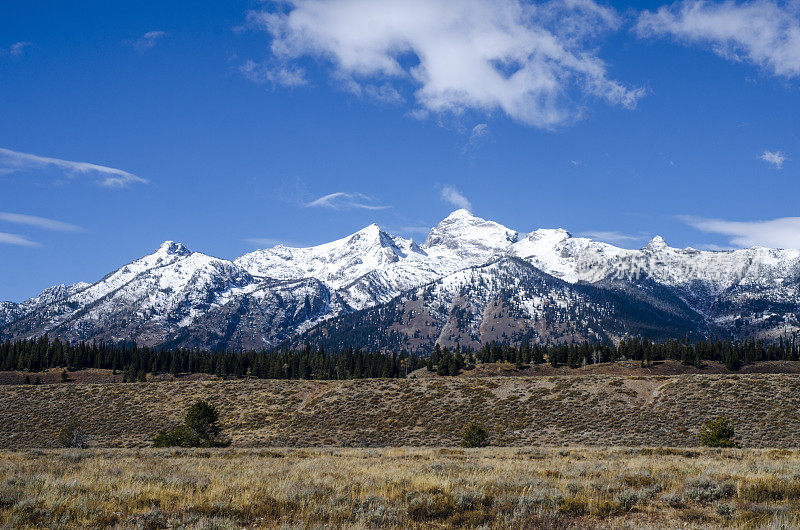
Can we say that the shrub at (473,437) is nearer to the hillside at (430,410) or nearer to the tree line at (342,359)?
the hillside at (430,410)

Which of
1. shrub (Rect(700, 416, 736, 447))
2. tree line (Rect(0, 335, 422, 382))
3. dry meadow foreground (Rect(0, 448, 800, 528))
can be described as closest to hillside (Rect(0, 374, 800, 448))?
shrub (Rect(700, 416, 736, 447))

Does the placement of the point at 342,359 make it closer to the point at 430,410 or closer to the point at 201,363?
the point at 201,363

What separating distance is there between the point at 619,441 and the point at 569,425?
31.3 ft

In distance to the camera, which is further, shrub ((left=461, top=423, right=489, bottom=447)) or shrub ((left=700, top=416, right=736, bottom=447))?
shrub ((left=461, top=423, right=489, bottom=447))

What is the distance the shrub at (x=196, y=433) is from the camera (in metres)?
39.8

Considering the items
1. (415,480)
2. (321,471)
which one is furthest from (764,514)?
(321,471)

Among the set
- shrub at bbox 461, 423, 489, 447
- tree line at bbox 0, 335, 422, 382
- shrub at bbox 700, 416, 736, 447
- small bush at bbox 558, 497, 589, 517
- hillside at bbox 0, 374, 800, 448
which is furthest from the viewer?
tree line at bbox 0, 335, 422, 382

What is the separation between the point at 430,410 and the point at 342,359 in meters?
110

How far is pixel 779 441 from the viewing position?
1697 inches

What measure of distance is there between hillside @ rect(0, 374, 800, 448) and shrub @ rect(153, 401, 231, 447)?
984 cm

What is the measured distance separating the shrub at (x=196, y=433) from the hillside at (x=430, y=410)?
9843 millimetres

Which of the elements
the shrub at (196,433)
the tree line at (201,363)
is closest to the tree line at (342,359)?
the tree line at (201,363)

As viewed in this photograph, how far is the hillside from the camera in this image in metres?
51.0

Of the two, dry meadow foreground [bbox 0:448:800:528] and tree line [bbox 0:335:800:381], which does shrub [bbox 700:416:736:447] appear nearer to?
dry meadow foreground [bbox 0:448:800:528]
